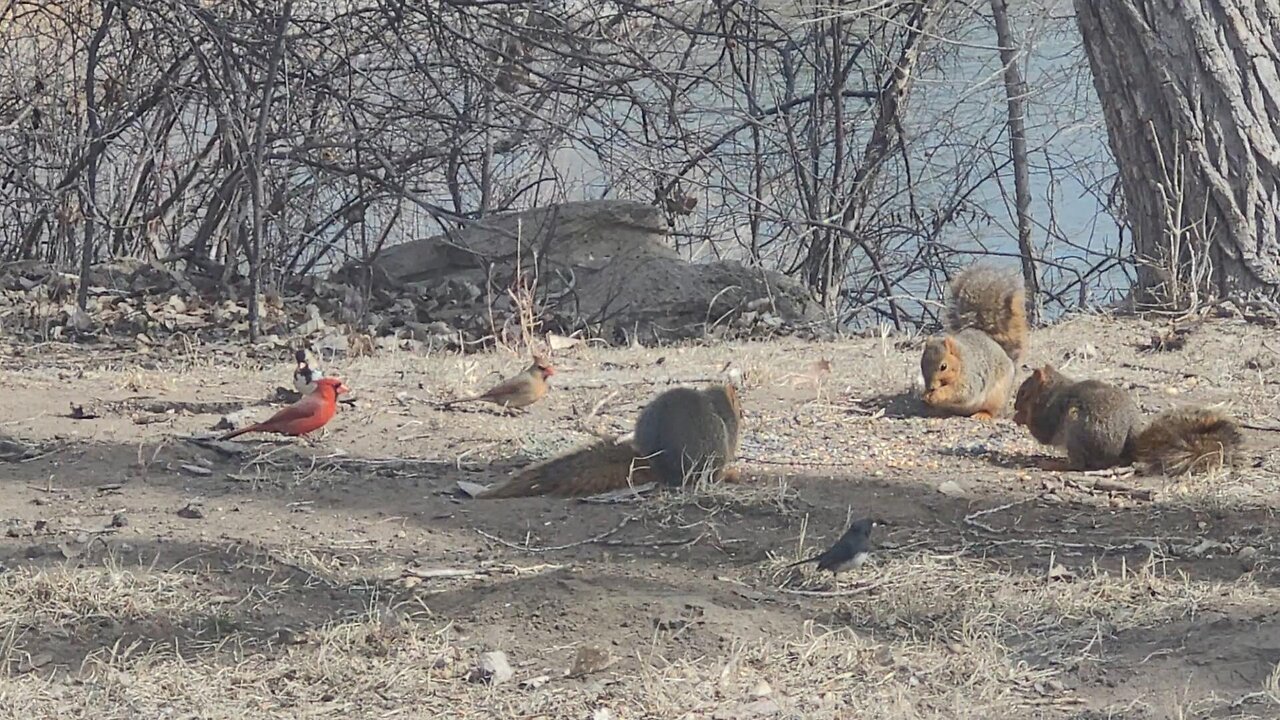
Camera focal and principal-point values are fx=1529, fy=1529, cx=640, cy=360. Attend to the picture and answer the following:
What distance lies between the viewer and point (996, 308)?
7.07m

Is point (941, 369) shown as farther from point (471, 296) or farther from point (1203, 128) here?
point (471, 296)

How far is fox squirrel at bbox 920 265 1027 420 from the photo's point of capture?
6.33 meters

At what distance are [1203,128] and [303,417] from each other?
17.1 ft

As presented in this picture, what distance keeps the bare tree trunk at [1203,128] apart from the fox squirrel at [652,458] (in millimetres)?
4152

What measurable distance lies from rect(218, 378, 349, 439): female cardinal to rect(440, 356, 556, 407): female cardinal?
2.61 ft

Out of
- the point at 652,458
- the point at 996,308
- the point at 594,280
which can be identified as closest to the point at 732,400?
the point at 652,458

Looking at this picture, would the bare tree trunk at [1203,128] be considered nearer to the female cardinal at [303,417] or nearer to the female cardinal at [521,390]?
the female cardinal at [521,390]

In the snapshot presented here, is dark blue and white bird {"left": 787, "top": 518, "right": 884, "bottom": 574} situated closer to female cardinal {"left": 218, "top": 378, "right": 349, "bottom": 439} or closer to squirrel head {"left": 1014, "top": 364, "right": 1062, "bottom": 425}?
squirrel head {"left": 1014, "top": 364, "right": 1062, "bottom": 425}

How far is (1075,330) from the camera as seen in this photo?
8242mm

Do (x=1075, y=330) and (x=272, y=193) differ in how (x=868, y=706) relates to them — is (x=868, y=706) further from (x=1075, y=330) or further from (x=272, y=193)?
(x=272, y=193)

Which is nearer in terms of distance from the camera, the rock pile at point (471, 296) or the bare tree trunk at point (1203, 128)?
the bare tree trunk at point (1203, 128)

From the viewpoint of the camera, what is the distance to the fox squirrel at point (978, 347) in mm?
6328

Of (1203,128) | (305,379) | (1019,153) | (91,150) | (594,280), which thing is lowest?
(305,379)

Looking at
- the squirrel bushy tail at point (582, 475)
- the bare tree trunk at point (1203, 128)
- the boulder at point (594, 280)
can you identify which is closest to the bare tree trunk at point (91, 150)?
the boulder at point (594, 280)
